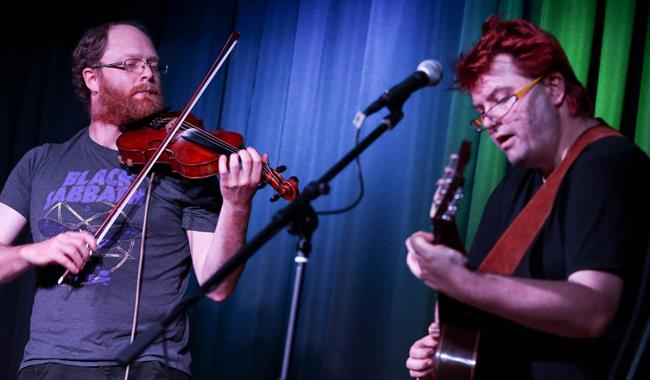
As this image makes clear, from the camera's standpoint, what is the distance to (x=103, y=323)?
6.46 ft

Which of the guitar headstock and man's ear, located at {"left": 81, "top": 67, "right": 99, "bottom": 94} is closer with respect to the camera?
the guitar headstock

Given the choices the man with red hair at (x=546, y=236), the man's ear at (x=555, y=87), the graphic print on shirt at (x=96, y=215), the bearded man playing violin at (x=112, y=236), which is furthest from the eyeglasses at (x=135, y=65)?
the man's ear at (x=555, y=87)

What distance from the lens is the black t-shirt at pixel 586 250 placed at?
54.5 inches

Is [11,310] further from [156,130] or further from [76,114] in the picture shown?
[156,130]

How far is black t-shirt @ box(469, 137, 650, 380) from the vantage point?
138 centimetres

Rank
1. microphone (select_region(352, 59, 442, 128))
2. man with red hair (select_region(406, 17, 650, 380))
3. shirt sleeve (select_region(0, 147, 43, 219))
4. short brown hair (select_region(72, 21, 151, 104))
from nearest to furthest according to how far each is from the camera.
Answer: man with red hair (select_region(406, 17, 650, 380)) → microphone (select_region(352, 59, 442, 128)) → shirt sleeve (select_region(0, 147, 43, 219)) → short brown hair (select_region(72, 21, 151, 104))

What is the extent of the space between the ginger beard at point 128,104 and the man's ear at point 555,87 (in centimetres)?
118

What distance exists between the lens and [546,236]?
61.0 inches

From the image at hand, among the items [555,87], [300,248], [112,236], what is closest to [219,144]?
[112,236]

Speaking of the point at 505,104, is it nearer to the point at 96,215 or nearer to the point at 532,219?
the point at 532,219

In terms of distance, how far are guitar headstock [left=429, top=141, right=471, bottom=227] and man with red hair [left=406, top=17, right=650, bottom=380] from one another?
1.8 inches

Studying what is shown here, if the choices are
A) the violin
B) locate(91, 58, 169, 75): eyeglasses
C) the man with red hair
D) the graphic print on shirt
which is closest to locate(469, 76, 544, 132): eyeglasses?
the man with red hair

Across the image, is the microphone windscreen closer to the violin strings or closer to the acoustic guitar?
the acoustic guitar

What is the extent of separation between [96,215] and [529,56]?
48.6 inches
